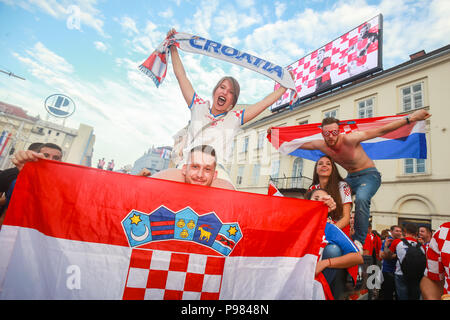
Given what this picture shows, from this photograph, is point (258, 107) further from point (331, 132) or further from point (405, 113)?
point (405, 113)

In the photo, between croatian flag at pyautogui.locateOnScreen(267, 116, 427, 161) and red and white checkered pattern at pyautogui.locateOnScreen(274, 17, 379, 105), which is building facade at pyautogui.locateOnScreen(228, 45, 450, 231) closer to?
red and white checkered pattern at pyautogui.locateOnScreen(274, 17, 379, 105)

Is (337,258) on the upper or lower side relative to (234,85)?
lower

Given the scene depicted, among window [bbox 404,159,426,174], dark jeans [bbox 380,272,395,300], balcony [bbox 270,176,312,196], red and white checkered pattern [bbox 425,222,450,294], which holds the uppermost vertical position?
window [bbox 404,159,426,174]

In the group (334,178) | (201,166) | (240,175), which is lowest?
(201,166)

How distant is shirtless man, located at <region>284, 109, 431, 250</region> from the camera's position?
10.4ft

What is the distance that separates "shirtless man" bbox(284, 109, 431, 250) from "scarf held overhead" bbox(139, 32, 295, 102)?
1.23m

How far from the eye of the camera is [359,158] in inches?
141

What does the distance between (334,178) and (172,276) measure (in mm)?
2513

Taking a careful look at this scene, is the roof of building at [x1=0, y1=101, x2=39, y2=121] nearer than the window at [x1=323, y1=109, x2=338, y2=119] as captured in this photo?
No

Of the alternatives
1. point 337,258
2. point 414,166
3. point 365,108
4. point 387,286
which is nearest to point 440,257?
point 337,258

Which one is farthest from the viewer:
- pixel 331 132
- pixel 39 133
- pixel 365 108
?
pixel 39 133

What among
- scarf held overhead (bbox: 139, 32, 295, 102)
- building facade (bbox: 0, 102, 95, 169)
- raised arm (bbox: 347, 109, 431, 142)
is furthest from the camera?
building facade (bbox: 0, 102, 95, 169)

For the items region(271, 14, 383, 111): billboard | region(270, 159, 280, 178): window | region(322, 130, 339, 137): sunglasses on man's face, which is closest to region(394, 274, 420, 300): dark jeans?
region(322, 130, 339, 137): sunglasses on man's face
